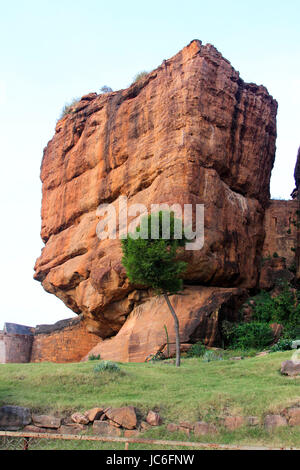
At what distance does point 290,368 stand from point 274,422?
3.21 meters

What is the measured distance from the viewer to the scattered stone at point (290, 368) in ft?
43.0

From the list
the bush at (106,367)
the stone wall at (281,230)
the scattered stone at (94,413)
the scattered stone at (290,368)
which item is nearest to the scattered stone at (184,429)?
the scattered stone at (94,413)

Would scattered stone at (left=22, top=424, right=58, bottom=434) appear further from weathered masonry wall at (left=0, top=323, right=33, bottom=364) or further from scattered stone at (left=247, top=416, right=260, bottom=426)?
weathered masonry wall at (left=0, top=323, right=33, bottom=364)

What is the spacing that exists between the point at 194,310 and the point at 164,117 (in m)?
9.11

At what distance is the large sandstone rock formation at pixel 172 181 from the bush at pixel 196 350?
58cm

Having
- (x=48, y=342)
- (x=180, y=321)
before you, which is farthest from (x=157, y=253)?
(x=48, y=342)

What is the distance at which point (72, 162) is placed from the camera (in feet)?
97.0

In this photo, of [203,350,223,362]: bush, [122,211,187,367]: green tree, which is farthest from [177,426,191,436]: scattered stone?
[122,211,187,367]: green tree

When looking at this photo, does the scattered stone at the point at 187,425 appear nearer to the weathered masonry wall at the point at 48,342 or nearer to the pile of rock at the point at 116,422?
the pile of rock at the point at 116,422

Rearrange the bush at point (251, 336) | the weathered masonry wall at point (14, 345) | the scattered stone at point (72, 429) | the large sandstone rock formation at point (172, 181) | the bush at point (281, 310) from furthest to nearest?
the weathered masonry wall at point (14, 345)
the large sandstone rock formation at point (172, 181)
the bush at point (281, 310)
the bush at point (251, 336)
the scattered stone at point (72, 429)

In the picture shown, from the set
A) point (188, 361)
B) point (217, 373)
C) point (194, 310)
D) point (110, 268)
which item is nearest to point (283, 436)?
point (217, 373)

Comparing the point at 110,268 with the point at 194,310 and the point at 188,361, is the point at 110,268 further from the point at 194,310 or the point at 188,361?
the point at 188,361

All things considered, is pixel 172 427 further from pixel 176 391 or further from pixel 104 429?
pixel 176 391

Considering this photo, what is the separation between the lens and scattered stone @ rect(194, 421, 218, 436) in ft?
34.2
